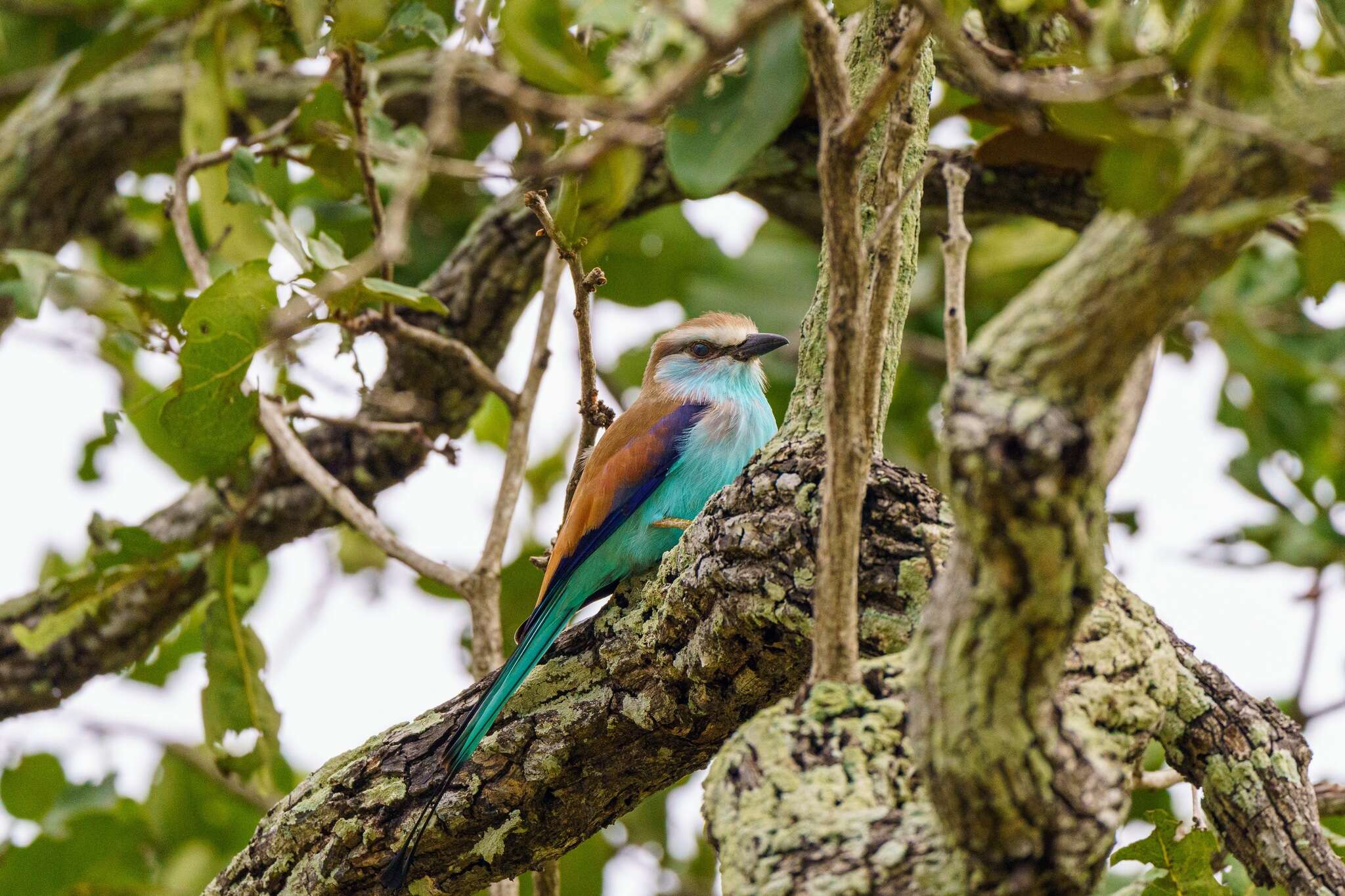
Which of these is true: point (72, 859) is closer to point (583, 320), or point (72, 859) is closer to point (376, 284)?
point (376, 284)

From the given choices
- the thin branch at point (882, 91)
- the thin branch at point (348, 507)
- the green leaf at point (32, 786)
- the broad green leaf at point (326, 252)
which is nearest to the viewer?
the thin branch at point (882, 91)

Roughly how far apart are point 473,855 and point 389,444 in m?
1.89

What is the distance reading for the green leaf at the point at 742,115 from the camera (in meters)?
1.58

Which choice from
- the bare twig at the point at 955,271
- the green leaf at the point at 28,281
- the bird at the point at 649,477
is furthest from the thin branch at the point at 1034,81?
the green leaf at the point at 28,281

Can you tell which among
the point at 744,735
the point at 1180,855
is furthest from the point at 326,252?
the point at 1180,855

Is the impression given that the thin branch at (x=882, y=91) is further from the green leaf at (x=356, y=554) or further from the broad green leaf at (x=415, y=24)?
the green leaf at (x=356, y=554)

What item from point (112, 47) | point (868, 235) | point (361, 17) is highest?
point (112, 47)

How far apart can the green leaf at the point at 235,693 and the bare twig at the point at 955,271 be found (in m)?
2.03

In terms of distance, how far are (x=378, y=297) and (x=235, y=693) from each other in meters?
1.25

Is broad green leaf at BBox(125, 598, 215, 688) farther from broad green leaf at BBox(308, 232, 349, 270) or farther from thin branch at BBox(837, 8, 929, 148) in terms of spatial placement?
thin branch at BBox(837, 8, 929, 148)

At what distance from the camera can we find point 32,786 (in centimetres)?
411

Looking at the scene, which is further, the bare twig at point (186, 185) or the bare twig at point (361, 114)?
the bare twig at point (186, 185)

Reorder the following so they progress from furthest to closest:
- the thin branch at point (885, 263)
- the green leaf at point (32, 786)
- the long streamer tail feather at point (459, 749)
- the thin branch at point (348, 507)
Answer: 1. the green leaf at point (32, 786)
2. the thin branch at point (348, 507)
3. the long streamer tail feather at point (459, 749)
4. the thin branch at point (885, 263)

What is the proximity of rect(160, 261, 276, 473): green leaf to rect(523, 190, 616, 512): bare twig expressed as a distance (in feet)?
2.25
